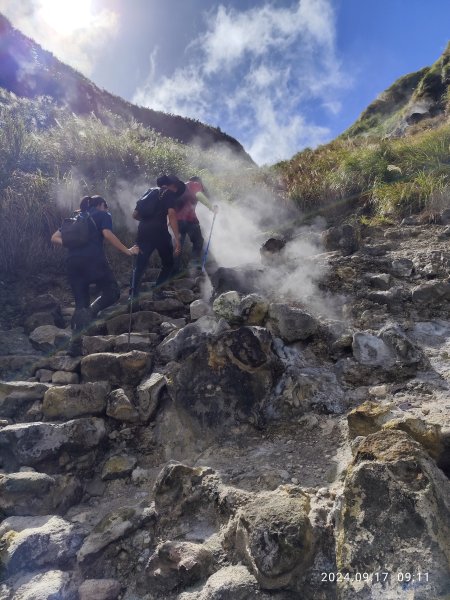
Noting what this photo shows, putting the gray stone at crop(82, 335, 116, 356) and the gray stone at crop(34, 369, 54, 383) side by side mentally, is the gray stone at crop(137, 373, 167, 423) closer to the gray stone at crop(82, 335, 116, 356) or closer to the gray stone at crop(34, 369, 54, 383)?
the gray stone at crop(82, 335, 116, 356)

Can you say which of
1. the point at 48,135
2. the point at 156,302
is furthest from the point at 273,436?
the point at 48,135

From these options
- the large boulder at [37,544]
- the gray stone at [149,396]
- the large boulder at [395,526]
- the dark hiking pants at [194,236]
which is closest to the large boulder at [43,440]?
the gray stone at [149,396]

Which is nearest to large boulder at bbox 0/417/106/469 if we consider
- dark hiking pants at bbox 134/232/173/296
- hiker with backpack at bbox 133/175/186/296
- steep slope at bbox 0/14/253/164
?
hiker with backpack at bbox 133/175/186/296

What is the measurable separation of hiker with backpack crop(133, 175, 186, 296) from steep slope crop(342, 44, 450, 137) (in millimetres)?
9148

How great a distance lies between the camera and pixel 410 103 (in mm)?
15906

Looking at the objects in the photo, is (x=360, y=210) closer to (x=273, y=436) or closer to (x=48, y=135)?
(x=273, y=436)

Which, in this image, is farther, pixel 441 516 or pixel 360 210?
pixel 360 210

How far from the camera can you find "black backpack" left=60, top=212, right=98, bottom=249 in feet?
15.4

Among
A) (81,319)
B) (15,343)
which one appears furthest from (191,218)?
(15,343)

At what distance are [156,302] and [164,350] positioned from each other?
1268 millimetres

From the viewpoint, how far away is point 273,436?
2.86 meters

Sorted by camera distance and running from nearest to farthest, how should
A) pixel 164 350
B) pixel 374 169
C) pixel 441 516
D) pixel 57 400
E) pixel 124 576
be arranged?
1. pixel 441 516
2. pixel 124 576
3. pixel 57 400
4. pixel 164 350
5. pixel 374 169
